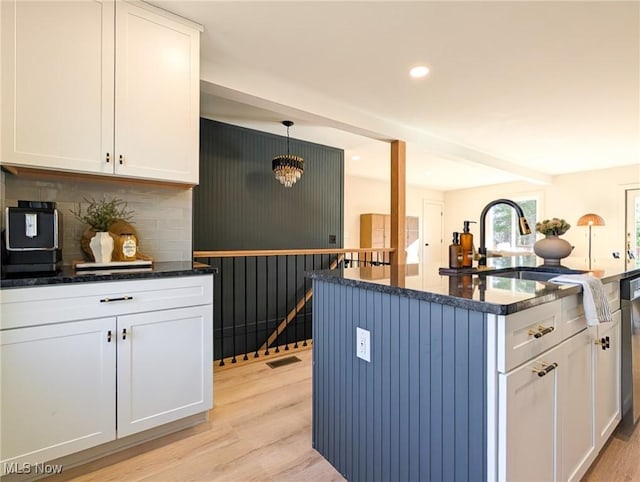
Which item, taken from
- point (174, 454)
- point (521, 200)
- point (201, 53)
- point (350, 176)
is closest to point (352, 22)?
point (201, 53)

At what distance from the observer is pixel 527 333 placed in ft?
3.38

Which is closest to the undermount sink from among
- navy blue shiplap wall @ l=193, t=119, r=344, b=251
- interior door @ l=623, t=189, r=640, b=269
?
navy blue shiplap wall @ l=193, t=119, r=344, b=251

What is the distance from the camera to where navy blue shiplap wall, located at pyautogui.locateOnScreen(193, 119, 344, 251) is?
3.58 m

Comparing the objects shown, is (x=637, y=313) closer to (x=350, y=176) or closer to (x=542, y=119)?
(x=542, y=119)

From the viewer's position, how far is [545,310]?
111 centimetres

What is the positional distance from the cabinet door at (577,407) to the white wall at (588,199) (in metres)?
5.51

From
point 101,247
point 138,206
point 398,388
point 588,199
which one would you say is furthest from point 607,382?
point 588,199

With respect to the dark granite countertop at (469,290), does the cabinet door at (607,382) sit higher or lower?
lower

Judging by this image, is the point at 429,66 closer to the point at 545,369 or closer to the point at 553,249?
the point at 553,249

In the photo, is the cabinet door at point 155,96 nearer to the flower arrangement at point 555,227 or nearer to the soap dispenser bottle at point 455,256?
the soap dispenser bottle at point 455,256

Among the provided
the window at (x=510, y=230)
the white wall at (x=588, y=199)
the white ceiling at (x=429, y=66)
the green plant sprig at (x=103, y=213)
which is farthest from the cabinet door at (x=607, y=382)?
the window at (x=510, y=230)

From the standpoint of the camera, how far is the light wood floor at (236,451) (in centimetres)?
156

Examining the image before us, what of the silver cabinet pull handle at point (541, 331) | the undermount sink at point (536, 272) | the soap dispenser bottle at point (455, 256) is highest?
the soap dispenser bottle at point (455, 256)

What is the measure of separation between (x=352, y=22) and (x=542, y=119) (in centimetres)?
272
